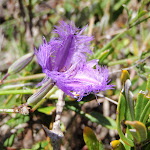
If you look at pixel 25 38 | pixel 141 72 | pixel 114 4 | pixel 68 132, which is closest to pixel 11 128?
pixel 68 132

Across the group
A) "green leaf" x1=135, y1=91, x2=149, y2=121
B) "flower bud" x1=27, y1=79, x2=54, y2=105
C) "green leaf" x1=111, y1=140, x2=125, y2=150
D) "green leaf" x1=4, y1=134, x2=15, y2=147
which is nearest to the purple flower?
"flower bud" x1=27, y1=79, x2=54, y2=105

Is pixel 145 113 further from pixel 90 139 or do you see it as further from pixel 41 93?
pixel 41 93

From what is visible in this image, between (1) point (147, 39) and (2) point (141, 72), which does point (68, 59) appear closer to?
(2) point (141, 72)

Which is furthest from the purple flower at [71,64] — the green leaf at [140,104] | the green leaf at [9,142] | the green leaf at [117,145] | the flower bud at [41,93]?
the green leaf at [9,142]

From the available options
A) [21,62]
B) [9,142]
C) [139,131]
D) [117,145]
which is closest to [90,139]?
[117,145]

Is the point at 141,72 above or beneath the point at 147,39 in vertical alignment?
beneath
